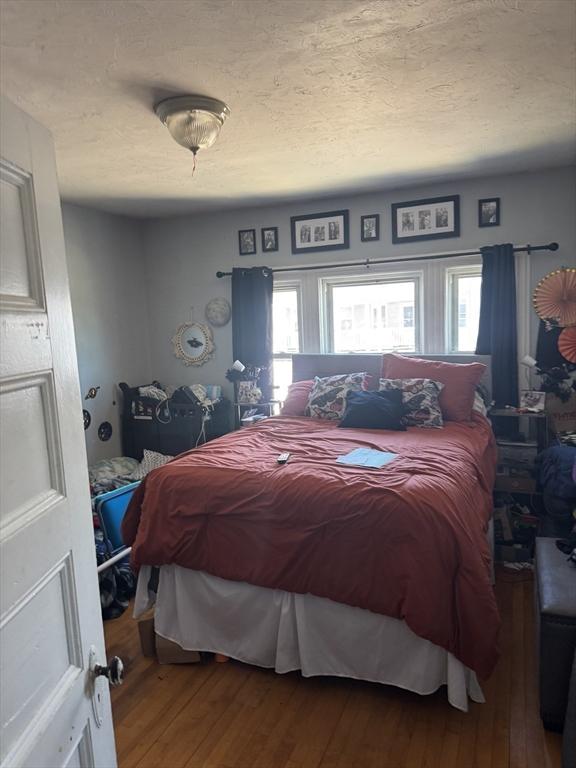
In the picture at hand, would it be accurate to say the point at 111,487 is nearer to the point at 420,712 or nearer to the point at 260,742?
the point at 260,742

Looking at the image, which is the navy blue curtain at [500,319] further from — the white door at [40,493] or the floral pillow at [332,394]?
the white door at [40,493]

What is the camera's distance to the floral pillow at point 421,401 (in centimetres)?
315

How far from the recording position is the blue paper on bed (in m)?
2.31

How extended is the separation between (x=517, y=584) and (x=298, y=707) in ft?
4.96

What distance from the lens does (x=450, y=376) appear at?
Result: 11.1 ft

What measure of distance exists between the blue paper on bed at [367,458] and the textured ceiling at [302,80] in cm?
164

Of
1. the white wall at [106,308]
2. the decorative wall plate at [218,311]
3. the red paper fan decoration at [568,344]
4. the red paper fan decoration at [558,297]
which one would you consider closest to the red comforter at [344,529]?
the red paper fan decoration at [568,344]

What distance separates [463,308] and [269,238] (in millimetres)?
1762

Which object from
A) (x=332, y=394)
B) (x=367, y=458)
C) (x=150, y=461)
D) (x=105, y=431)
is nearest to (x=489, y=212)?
(x=332, y=394)

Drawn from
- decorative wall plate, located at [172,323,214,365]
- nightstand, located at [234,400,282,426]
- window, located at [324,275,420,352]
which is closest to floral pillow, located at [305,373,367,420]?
window, located at [324,275,420,352]

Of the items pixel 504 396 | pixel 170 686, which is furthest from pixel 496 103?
pixel 170 686

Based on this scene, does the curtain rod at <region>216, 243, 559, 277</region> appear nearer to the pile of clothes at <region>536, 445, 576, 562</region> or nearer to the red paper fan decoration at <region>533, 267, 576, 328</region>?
the red paper fan decoration at <region>533, 267, 576, 328</region>

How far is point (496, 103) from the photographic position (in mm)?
2383

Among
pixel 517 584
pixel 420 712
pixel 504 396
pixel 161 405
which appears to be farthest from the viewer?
→ pixel 161 405
